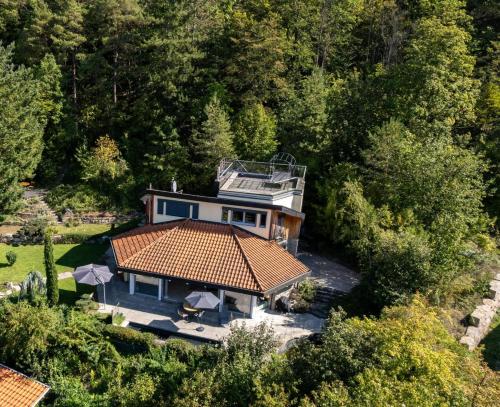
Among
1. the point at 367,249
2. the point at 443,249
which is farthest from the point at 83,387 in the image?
the point at 443,249

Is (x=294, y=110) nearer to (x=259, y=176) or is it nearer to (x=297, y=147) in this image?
(x=297, y=147)

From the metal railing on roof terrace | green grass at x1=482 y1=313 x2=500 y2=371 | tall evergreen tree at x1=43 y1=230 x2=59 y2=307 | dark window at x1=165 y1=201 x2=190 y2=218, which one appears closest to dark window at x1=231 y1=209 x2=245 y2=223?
dark window at x1=165 y1=201 x2=190 y2=218

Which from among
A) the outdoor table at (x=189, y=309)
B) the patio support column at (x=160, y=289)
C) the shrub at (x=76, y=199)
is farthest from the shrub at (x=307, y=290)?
the shrub at (x=76, y=199)

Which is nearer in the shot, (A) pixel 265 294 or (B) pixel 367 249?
(A) pixel 265 294

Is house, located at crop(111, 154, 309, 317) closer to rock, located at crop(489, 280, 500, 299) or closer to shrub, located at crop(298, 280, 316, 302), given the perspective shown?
shrub, located at crop(298, 280, 316, 302)

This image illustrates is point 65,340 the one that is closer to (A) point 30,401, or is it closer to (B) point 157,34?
(A) point 30,401

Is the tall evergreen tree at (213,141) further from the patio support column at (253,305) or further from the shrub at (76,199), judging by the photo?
the patio support column at (253,305)
